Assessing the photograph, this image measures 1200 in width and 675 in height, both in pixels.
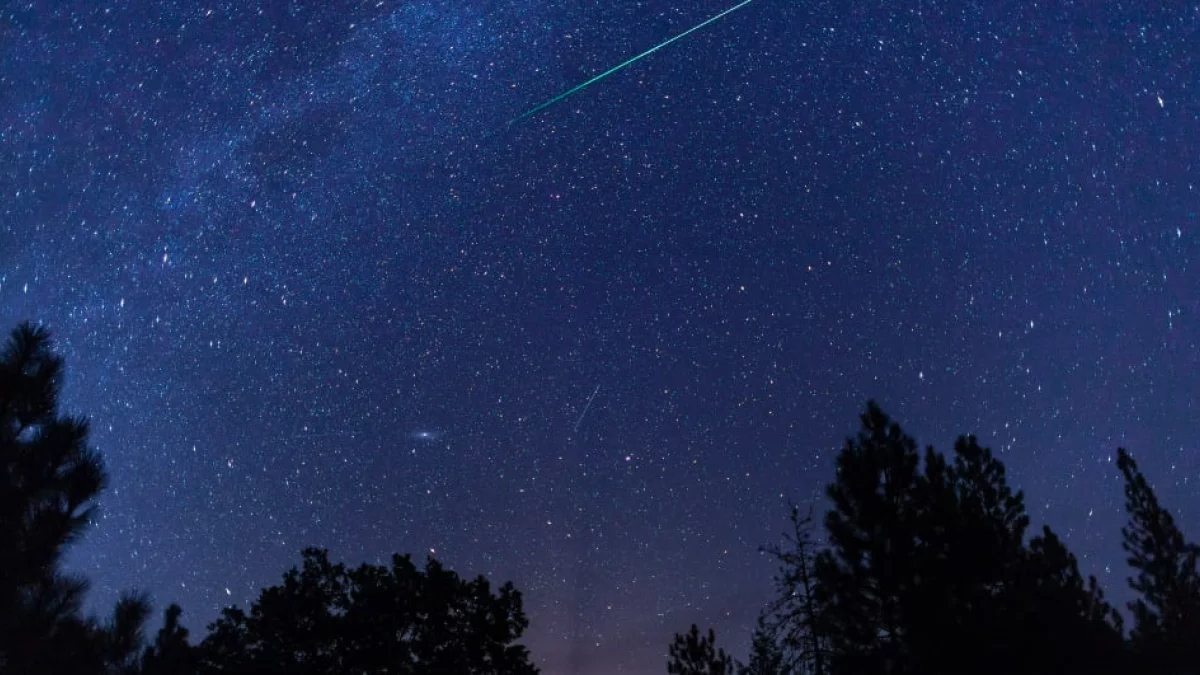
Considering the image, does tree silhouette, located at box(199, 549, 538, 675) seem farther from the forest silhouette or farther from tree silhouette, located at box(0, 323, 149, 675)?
tree silhouette, located at box(0, 323, 149, 675)

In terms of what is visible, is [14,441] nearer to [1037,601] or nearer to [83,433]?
[83,433]

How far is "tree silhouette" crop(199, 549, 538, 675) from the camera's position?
22641 millimetres

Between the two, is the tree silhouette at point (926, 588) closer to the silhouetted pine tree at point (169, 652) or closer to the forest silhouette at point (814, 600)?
the forest silhouette at point (814, 600)

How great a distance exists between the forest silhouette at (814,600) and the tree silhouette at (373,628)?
0.04 meters

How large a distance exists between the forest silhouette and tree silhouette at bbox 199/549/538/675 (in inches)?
1.6

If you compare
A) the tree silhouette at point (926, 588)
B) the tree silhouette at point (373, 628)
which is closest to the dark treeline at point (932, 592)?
the tree silhouette at point (926, 588)

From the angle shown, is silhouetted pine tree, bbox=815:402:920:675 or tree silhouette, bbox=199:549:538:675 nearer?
silhouetted pine tree, bbox=815:402:920:675

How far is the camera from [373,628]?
23078 mm

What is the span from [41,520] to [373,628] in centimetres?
1543

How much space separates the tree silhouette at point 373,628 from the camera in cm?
2264

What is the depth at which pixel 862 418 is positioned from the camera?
61.4 feet

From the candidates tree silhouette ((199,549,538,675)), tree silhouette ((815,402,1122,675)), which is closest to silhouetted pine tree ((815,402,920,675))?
tree silhouette ((815,402,1122,675))

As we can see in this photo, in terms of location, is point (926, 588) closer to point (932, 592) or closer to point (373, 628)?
point (932, 592)

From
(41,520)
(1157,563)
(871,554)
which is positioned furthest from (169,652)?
(1157,563)
